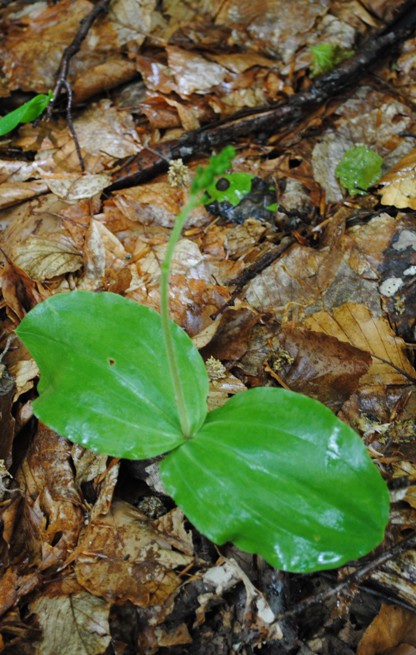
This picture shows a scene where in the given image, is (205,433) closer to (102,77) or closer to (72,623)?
(72,623)

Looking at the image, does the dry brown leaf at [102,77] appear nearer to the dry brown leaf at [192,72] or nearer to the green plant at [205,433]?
the dry brown leaf at [192,72]

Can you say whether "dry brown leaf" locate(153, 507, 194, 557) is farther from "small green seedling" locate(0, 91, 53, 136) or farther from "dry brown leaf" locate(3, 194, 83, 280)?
"small green seedling" locate(0, 91, 53, 136)

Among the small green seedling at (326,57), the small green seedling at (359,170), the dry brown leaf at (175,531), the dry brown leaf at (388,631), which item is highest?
the small green seedling at (326,57)

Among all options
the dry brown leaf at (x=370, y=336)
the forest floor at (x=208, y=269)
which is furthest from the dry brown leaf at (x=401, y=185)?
the dry brown leaf at (x=370, y=336)

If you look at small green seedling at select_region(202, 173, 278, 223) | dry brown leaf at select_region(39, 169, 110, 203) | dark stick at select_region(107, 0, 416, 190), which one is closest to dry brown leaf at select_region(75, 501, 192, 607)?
small green seedling at select_region(202, 173, 278, 223)

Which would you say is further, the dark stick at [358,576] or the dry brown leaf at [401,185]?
the dry brown leaf at [401,185]

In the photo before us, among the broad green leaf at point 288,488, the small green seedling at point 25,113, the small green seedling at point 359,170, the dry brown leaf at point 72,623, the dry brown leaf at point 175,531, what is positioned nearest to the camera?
the broad green leaf at point 288,488

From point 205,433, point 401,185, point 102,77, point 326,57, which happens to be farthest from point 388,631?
point 102,77

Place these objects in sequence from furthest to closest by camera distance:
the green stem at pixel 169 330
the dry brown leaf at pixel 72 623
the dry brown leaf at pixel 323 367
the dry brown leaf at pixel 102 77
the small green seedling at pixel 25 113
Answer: the dry brown leaf at pixel 102 77 < the small green seedling at pixel 25 113 < the dry brown leaf at pixel 323 367 < the dry brown leaf at pixel 72 623 < the green stem at pixel 169 330
